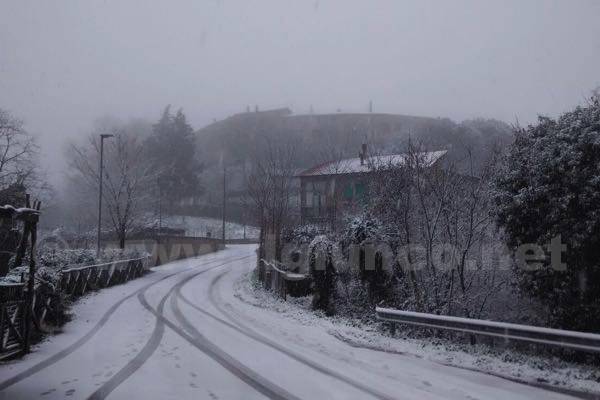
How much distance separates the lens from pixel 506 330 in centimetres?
999

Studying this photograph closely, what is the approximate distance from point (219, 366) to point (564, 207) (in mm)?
7454

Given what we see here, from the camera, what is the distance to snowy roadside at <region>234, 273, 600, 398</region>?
836 cm

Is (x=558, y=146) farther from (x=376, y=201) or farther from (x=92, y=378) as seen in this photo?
(x=92, y=378)

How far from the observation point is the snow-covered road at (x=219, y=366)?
7.46 meters

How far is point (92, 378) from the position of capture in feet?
26.7

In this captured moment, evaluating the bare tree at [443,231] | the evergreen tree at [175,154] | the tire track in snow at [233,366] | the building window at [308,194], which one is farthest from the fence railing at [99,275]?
the evergreen tree at [175,154]

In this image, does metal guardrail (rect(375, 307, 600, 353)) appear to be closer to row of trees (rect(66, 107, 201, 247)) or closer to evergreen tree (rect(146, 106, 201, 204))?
row of trees (rect(66, 107, 201, 247))

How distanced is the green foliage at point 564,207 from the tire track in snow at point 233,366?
658cm

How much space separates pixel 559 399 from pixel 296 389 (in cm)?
379

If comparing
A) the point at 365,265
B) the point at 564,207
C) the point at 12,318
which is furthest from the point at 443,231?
the point at 12,318

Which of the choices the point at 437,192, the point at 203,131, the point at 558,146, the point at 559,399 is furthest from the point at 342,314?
the point at 203,131

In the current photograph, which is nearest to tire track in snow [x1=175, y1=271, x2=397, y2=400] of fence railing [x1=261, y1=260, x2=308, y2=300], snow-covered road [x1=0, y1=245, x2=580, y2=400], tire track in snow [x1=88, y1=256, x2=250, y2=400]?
snow-covered road [x1=0, y1=245, x2=580, y2=400]

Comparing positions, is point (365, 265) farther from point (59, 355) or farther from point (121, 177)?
point (121, 177)

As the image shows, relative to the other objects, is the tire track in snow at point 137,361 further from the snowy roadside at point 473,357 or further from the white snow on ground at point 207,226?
the white snow on ground at point 207,226
